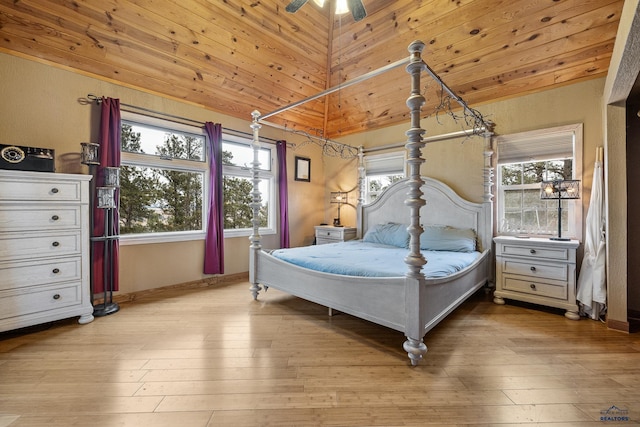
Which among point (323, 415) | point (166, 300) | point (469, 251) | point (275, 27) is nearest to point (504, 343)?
point (469, 251)

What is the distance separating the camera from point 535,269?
9.64 ft

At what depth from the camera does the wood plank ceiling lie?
2.60 metres

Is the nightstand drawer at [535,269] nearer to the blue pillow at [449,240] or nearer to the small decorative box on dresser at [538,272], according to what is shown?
the small decorative box on dresser at [538,272]

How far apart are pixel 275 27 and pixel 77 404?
4.03 meters

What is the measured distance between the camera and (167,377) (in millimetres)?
1770

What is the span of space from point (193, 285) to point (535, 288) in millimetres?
4208

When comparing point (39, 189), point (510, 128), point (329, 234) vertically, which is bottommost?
point (329, 234)

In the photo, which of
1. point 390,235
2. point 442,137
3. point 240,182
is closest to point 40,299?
point 240,182

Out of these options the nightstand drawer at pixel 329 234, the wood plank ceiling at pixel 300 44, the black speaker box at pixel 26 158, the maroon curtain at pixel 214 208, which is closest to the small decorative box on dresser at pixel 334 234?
the nightstand drawer at pixel 329 234

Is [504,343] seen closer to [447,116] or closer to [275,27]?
[447,116]

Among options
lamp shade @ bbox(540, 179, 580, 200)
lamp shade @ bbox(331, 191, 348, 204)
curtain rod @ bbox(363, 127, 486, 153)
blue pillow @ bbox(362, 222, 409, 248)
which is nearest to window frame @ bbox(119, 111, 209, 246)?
lamp shade @ bbox(331, 191, 348, 204)

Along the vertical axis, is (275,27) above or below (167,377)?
above

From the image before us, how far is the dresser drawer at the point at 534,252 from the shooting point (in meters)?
2.78

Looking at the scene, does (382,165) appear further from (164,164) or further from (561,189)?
(164,164)
